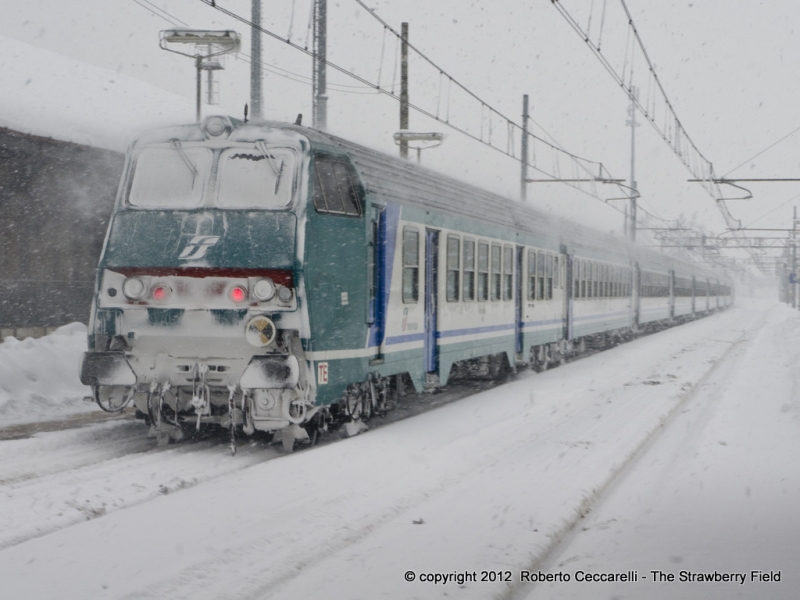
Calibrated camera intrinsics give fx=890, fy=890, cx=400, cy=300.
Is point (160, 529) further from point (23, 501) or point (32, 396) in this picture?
point (32, 396)

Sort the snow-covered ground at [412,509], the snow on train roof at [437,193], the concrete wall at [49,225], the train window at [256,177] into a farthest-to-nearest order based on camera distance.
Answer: the concrete wall at [49,225]
the snow on train roof at [437,193]
the train window at [256,177]
the snow-covered ground at [412,509]

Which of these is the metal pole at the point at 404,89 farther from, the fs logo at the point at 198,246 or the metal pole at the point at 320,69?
the fs logo at the point at 198,246

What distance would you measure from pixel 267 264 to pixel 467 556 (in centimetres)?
372

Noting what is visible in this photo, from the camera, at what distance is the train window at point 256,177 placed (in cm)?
836

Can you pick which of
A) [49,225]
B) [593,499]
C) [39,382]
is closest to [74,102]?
[49,225]

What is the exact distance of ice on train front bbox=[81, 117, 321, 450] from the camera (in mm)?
8008

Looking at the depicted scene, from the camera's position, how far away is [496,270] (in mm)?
13875

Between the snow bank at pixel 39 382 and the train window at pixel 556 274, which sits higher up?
the train window at pixel 556 274

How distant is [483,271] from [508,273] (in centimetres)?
136

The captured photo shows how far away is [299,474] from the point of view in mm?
7215

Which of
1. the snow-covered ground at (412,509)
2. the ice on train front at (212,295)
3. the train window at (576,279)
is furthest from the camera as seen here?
the train window at (576,279)

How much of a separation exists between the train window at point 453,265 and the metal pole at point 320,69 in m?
5.65

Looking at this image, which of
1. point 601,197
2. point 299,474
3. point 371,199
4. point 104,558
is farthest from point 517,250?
point 601,197

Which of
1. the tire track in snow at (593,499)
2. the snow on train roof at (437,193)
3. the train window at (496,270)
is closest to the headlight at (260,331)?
the snow on train roof at (437,193)
